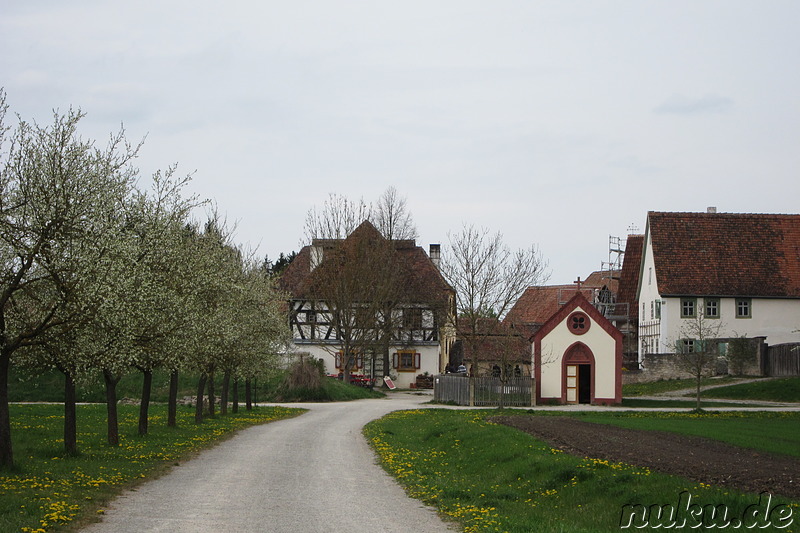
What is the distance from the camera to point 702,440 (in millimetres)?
23062

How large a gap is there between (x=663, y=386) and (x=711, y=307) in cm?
748

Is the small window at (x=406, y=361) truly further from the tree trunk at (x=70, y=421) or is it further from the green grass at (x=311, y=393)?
the tree trunk at (x=70, y=421)

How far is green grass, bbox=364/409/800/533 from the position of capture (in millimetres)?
12547

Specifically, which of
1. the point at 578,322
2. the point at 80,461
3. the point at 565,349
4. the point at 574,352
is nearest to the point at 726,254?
the point at 578,322

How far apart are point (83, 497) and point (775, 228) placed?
55337 mm

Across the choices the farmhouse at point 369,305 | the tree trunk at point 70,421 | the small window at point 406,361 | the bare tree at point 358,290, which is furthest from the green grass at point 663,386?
the tree trunk at point 70,421

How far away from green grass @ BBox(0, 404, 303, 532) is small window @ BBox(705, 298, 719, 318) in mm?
34220

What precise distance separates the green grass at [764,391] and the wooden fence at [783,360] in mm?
1820

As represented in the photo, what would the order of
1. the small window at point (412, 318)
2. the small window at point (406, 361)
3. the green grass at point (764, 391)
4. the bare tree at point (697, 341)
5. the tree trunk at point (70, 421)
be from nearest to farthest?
the tree trunk at point (70, 421), the green grass at point (764, 391), the bare tree at point (697, 341), the small window at point (412, 318), the small window at point (406, 361)

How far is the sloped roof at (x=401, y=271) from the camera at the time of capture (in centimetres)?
6320

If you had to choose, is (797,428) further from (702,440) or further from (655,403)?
(655,403)

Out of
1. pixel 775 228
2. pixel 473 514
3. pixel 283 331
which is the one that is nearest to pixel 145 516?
pixel 473 514

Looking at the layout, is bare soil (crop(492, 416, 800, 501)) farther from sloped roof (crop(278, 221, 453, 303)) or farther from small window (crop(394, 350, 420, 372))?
small window (crop(394, 350, 420, 372))

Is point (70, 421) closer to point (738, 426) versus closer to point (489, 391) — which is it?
point (738, 426)
